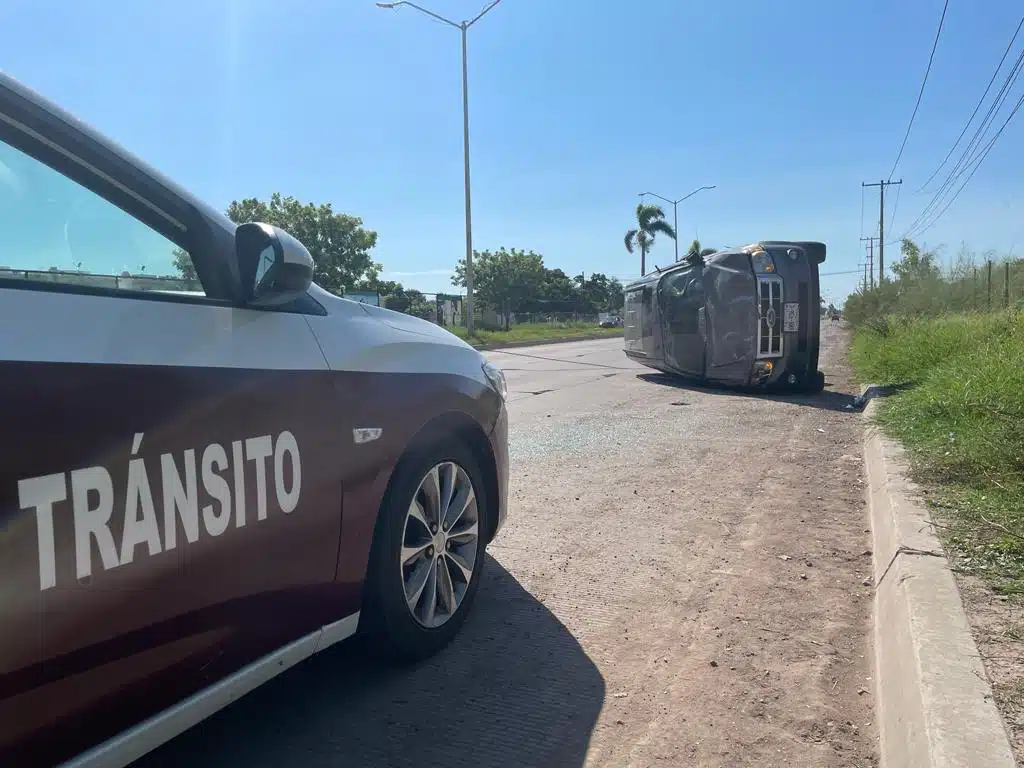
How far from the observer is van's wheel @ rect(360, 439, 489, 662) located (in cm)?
280

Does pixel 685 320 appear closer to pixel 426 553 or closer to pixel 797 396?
pixel 797 396

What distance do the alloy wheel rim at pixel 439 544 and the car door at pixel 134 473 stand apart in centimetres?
45

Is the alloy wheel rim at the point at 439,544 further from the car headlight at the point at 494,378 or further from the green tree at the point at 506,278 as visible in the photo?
the green tree at the point at 506,278

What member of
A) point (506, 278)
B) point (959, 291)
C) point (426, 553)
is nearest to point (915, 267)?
point (959, 291)

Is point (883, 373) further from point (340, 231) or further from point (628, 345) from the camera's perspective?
point (340, 231)

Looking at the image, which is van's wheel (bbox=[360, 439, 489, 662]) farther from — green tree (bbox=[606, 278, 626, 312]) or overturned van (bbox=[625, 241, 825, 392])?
green tree (bbox=[606, 278, 626, 312])

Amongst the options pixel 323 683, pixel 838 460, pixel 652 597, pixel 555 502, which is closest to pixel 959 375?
pixel 838 460

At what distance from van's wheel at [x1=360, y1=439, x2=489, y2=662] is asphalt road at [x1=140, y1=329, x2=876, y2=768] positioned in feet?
0.50

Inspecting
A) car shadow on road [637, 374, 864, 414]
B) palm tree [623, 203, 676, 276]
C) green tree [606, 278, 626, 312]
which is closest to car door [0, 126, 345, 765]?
car shadow on road [637, 374, 864, 414]

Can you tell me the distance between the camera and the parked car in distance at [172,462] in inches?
65.5

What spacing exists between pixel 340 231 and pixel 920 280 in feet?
80.9

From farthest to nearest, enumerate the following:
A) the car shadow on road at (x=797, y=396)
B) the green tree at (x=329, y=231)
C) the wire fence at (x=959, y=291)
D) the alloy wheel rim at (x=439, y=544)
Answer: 1. the green tree at (x=329, y=231)
2. the wire fence at (x=959, y=291)
3. the car shadow on road at (x=797, y=396)
4. the alloy wheel rim at (x=439, y=544)

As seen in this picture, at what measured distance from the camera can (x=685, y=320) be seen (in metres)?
13.4

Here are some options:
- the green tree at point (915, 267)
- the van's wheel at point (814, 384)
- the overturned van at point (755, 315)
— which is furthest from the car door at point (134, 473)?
the green tree at point (915, 267)
